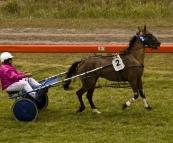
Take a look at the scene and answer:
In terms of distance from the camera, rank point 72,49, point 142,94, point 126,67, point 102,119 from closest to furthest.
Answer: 1. point 102,119
2. point 126,67
3. point 142,94
4. point 72,49

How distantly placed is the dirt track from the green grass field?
394 cm

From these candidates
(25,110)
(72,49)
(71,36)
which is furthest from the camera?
(71,36)

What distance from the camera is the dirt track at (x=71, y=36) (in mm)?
17047

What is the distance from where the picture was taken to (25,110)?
9422 millimetres

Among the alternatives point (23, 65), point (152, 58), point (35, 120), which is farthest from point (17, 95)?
point (152, 58)

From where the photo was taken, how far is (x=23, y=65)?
14289 millimetres

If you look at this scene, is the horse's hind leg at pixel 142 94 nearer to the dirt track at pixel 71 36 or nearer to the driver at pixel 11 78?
the driver at pixel 11 78

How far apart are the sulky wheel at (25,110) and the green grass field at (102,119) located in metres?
0.14

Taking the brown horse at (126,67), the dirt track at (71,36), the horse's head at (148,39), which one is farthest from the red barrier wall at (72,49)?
the dirt track at (71,36)

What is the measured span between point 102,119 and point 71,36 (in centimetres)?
862

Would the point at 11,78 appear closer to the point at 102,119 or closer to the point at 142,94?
the point at 102,119

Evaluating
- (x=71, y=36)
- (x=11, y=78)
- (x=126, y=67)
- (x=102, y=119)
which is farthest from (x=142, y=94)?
(x=71, y=36)

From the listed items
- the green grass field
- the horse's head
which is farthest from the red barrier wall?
the horse's head

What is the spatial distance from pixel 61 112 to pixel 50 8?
1362cm
